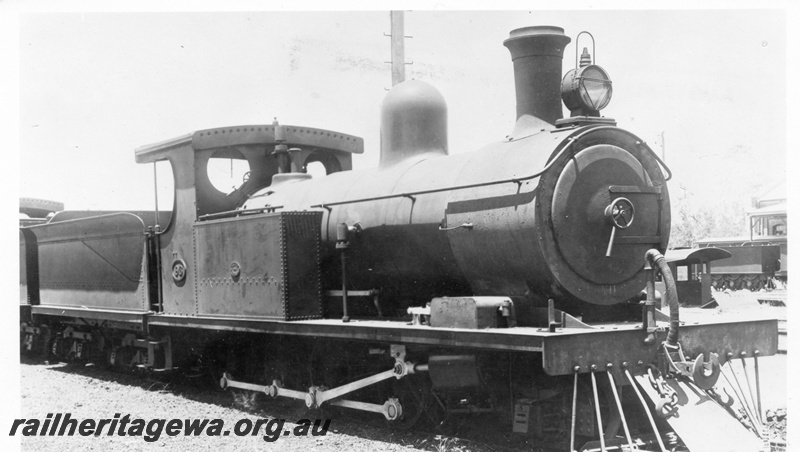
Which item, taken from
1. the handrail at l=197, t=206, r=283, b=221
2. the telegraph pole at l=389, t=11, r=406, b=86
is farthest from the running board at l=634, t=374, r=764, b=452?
the telegraph pole at l=389, t=11, r=406, b=86

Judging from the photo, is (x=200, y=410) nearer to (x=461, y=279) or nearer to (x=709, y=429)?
(x=461, y=279)

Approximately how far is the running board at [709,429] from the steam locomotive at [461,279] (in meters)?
0.02

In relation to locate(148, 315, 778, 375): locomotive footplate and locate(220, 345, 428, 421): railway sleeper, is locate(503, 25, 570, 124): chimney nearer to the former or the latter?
locate(148, 315, 778, 375): locomotive footplate

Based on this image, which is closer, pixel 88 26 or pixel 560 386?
pixel 560 386

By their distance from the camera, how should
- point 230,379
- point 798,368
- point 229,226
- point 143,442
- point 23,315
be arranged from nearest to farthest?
point 798,368 < point 143,442 < point 229,226 < point 230,379 < point 23,315

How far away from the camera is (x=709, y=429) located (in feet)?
21.7

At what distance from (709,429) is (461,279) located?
236 cm

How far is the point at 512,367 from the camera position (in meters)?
6.30

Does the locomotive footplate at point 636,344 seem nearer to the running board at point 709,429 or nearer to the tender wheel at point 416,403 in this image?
the running board at point 709,429

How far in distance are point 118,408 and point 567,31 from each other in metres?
6.44

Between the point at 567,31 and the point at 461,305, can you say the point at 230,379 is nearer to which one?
the point at 461,305

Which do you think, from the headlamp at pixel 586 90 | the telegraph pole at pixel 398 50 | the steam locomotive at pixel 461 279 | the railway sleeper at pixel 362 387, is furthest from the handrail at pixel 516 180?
the telegraph pole at pixel 398 50

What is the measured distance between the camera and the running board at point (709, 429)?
5.84m

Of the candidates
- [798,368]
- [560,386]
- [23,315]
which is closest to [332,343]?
[560,386]
